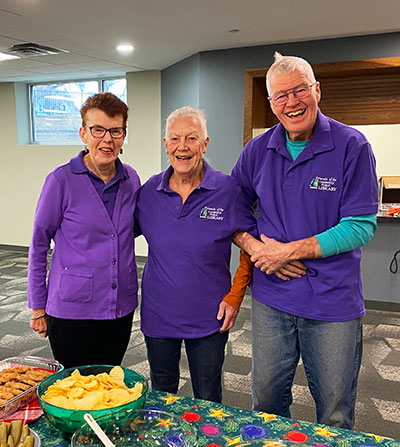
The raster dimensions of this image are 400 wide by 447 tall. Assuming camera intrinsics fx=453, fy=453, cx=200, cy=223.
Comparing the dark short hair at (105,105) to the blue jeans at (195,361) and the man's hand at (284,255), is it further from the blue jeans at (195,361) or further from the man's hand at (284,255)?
the blue jeans at (195,361)

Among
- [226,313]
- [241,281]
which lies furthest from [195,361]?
[241,281]

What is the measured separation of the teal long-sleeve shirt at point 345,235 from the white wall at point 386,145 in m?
3.71

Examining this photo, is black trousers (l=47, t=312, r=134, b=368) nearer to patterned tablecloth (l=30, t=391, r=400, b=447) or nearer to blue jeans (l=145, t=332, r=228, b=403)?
blue jeans (l=145, t=332, r=228, b=403)

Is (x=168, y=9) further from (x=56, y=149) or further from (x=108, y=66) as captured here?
(x=56, y=149)

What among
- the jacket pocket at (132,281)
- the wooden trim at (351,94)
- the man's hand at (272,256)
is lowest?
the jacket pocket at (132,281)

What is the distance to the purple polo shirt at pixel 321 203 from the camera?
62.1 inches

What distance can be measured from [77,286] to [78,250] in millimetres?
139

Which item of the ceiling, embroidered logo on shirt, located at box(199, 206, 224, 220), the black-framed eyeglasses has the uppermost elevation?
the ceiling

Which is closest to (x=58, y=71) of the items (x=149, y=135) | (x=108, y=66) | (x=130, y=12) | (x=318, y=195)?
(x=108, y=66)

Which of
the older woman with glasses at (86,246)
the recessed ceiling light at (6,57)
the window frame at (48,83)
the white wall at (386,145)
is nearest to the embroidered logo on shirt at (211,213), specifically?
the older woman with glasses at (86,246)

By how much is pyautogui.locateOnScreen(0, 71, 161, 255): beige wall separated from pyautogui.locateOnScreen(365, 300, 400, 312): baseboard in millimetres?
3375

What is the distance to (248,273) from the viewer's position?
185 cm

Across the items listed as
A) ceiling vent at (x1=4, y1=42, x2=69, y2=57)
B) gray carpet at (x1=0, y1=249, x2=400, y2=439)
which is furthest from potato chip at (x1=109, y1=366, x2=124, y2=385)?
ceiling vent at (x1=4, y1=42, x2=69, y2=57)

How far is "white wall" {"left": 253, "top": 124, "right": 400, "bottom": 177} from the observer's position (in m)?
4.95
